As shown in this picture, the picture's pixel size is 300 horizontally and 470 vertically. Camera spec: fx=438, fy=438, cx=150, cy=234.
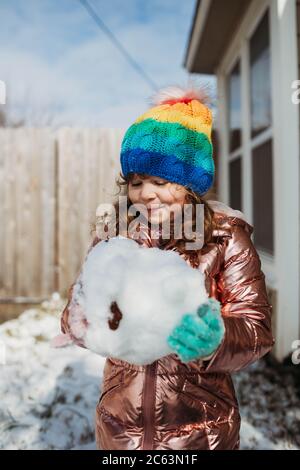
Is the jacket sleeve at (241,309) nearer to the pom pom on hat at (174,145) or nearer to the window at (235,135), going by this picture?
the pom pom on hat at (174,145)

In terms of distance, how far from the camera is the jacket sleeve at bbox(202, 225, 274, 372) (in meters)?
1.04

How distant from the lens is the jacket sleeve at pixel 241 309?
1044 millimetres

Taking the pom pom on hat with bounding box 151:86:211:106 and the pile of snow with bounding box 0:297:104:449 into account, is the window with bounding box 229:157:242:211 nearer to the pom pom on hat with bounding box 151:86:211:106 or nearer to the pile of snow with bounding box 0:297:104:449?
the pile of snow with bounding box 0:297:104:449

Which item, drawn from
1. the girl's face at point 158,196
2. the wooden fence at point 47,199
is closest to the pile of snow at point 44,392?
the girl's face at point 158,196

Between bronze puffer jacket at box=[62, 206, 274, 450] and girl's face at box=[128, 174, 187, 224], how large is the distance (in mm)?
153

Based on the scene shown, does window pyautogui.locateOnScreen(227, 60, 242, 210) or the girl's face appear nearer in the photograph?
the girl's face

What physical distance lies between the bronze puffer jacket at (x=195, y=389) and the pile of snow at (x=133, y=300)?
0.15m

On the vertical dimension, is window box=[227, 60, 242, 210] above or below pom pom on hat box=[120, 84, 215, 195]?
above

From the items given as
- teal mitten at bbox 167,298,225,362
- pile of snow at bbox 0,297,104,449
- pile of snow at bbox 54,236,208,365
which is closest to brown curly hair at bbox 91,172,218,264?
pile of snow at bbox 54,236,208,365

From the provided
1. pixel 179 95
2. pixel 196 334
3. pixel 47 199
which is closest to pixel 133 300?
pixel 196 334

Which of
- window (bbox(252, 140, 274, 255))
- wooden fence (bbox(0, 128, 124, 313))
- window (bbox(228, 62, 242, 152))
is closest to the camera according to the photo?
window (bbox(252, 140, 274, 255))

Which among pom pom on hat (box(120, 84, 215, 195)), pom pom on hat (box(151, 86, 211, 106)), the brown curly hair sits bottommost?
the brown curly hair

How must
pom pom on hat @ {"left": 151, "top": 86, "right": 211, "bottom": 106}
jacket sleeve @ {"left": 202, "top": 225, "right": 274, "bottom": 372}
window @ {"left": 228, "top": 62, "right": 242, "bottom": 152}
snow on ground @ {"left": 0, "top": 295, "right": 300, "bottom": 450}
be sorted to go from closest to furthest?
jacket sleeve @ {"left": 202, "top": 225, "right": 274, "bottom": 372} → pom pom on hat @ {"left": 151, "top": 86, "right": 211, "bottom": 106} → snow on ground @ {"left": 0, "top": 295, "right": 300, "bottom": 450} → window @ {"left": 228, "top": 62, "right": 242, "bottom": 152}

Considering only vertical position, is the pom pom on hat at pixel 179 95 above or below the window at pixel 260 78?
below
